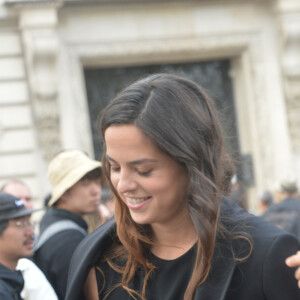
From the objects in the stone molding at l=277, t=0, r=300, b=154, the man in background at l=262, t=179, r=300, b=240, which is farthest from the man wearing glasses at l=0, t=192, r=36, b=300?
the stone molding at l=277, t=0, r=300, b=154

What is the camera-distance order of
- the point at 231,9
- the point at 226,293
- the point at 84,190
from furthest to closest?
the point at 231,9 → the point at 84,190 → the point at 226,293

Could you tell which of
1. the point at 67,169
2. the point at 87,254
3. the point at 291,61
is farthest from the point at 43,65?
the point at 87,254

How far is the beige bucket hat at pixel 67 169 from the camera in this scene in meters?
3.89

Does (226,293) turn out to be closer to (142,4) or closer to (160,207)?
(160,207)

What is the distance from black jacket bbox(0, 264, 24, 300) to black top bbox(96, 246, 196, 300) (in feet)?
3.20

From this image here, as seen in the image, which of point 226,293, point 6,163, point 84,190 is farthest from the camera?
point 6,163

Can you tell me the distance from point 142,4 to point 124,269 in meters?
9.39

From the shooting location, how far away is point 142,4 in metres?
11.1

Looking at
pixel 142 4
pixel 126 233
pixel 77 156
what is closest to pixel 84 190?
pixel 77 156

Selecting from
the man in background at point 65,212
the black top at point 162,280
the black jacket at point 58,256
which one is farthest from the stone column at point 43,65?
the black top at point 162,280

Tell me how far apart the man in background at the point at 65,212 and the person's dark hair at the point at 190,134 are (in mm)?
1561

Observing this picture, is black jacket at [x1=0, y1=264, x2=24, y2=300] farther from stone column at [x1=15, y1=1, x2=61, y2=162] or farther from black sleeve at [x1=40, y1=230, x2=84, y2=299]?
stone column at [x1=15, y1=1, x2=61, y2=162]

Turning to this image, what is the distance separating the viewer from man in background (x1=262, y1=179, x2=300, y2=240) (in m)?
5.79

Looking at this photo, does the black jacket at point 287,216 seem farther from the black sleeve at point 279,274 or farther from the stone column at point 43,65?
the stone column at point 43,65
